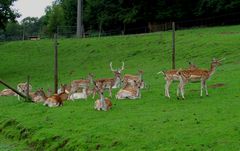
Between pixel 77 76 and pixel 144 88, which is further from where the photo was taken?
pixel 77 76

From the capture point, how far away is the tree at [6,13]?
47.5 m

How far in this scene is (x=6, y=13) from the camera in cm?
4825

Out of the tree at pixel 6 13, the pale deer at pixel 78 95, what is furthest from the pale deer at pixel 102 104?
the tree at pixel 6 13

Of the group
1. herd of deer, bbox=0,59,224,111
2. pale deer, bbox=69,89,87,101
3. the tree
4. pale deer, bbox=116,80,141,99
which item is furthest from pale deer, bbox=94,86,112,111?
the tree

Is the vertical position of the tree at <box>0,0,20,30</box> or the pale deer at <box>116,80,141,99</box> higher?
the tree at <box>0,0,20,30</box>

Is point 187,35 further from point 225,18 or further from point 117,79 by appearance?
point 117,79

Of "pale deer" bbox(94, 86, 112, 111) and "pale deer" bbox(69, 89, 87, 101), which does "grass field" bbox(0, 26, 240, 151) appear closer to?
"pale deer" bbox(94, 86, 112, 111)

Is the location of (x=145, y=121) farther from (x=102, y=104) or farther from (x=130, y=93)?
(x=130, y=93)

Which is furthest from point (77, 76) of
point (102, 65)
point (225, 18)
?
point (225, 18)

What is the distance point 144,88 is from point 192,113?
9.00 meters

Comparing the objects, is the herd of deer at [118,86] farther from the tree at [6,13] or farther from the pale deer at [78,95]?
the tree at [6,13]

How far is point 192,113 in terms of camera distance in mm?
19281

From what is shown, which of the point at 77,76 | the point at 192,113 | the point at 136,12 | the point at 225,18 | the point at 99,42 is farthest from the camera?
the point at 136,12

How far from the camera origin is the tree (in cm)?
4755
